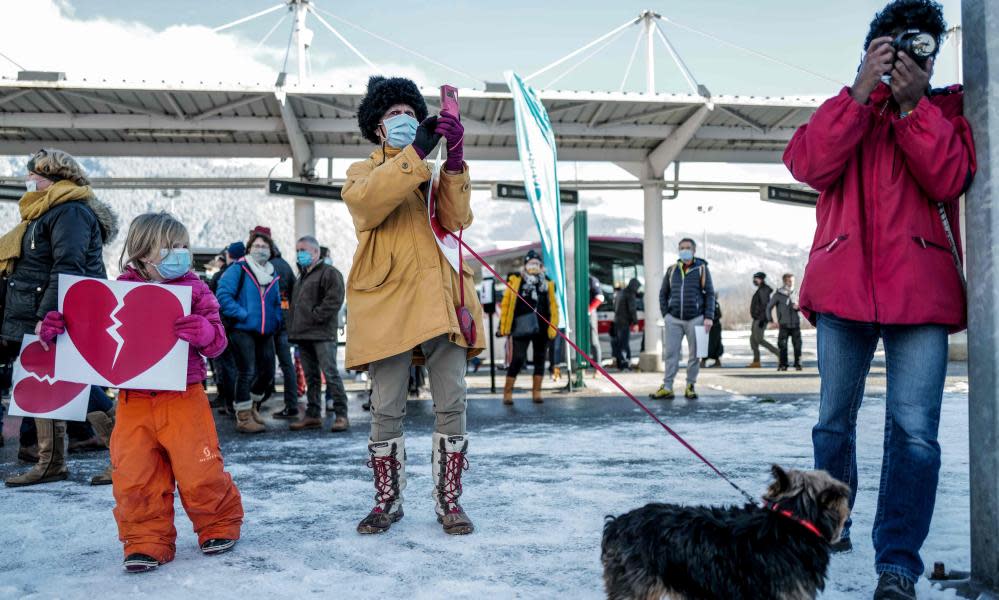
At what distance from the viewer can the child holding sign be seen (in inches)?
119

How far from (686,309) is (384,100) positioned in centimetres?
612

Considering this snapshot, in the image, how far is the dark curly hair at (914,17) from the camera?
8.09 feet

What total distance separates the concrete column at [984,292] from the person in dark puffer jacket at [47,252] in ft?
14.2

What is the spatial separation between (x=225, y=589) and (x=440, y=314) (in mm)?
1318

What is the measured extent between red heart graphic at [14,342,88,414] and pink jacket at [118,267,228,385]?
3.83 ft

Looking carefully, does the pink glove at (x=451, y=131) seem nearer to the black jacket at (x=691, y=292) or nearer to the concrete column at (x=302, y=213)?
the black jacket at (x=691, y=292)

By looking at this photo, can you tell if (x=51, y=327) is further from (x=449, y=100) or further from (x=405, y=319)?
(x=449, y=100)

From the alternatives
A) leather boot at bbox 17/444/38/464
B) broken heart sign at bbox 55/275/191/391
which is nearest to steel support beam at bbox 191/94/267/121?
leather boot at bbox 17/444/38/464

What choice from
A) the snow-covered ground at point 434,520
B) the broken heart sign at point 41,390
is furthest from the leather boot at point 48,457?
the broken heart sign at point 41,390

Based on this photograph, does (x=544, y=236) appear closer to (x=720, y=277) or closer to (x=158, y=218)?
(x=158, y=218)

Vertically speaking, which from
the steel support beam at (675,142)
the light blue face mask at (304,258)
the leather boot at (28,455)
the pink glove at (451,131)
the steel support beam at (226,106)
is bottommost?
the leather boot at (28,455)

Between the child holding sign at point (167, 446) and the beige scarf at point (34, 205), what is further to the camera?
the beige scarf at point (34, 205)

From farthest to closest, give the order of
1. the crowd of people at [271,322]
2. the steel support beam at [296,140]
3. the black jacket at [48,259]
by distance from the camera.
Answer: the steel support beam at [296,140] → the crowd of people at [271,322] → the black jacket at [48,259]

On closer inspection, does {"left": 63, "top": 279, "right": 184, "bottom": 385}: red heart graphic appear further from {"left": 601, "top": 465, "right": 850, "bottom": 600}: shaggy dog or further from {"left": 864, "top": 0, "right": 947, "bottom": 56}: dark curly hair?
{"left": 864, "top": 0, "right": 947, "bottom": 56}: dark curly hair
